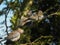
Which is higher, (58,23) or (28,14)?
(28,14)

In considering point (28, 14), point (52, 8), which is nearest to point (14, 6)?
point (52, 8)

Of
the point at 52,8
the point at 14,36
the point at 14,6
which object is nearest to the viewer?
the point at 14,36

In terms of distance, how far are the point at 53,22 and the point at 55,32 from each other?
0.21 ft

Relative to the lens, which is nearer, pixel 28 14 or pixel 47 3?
pixel 28 14

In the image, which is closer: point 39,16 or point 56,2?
point 39,16

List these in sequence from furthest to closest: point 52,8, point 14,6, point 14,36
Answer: point 52,8, point 14,6, point 14,36

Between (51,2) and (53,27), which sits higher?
(51,2)

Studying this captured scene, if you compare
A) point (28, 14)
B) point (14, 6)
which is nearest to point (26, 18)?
point (28, 14)

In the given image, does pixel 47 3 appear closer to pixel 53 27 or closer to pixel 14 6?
pixel 53 27

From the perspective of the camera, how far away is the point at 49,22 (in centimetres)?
101

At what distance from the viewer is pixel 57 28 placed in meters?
0.99

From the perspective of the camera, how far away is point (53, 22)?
0.97m

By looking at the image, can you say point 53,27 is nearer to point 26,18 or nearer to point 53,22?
point 53,22

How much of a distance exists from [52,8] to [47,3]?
0.32ft
